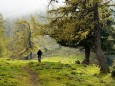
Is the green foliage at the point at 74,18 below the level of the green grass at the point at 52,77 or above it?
above

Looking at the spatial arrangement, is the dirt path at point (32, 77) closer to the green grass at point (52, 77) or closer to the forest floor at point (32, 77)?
the forest floor at point (32, 77)

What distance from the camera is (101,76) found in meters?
39.3

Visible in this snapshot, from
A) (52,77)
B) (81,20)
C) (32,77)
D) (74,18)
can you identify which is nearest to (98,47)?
(81,20)

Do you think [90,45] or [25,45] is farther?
[25,45]

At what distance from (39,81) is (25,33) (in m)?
68.1

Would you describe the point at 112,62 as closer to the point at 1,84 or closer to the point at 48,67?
the point at 48,67

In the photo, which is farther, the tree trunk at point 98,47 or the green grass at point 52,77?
the tree trunk at point 98,47

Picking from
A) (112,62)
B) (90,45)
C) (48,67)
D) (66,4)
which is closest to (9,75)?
(48,67)

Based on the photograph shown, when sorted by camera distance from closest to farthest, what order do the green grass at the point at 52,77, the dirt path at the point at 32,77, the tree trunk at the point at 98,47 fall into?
the dirt path at the point at 32,77 → the green grass at the point at 52,77 → the tree trunk at the point at 98,47

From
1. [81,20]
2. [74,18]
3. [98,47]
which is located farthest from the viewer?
[74,18]

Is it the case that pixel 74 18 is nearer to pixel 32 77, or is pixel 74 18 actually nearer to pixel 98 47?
pixel 98 47

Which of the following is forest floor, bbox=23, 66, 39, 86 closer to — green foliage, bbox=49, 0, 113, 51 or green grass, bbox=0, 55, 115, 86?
green grass, bbox=0, 55, 115, 86

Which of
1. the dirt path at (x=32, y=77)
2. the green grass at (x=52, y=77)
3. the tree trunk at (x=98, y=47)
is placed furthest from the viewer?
the tree trunk at (x=98, y=47)

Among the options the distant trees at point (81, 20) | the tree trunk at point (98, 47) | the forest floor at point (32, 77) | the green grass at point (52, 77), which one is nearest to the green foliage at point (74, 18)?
the distant trees at point (81, 20)
